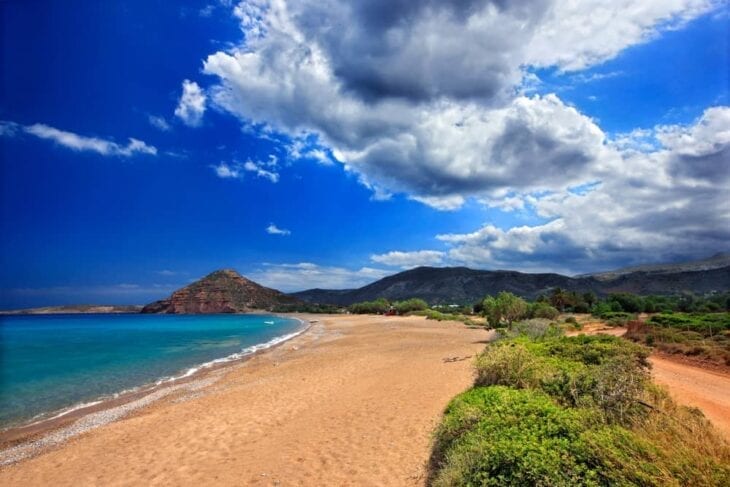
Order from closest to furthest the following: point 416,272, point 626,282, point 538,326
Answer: point 538,326 < point 626,282 < point 416,272

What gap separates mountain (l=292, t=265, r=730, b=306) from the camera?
375 ft

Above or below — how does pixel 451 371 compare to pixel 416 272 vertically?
below

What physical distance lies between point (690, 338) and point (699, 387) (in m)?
10.8

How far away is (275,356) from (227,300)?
136 m

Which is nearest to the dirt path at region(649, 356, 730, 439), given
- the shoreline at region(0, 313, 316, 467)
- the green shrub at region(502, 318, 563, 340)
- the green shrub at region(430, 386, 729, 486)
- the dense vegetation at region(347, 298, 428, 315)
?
the green shrub at region(502, 318, 563, 340)

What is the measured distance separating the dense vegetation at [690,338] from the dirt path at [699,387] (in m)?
1.32

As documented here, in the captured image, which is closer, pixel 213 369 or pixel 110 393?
pixel 110 393

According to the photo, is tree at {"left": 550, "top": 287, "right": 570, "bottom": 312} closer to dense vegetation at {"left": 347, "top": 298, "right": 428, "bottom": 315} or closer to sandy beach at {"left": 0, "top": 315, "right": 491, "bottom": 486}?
dense vegetation at {"left": 347, "top": 298, "right": 428, "bottom": 315}

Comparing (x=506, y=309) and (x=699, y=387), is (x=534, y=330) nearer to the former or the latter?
(x=699, y=387)

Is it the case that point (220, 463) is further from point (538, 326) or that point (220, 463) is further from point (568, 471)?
point (538, 326)

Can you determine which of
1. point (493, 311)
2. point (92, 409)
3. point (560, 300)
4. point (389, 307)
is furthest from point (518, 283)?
point (92, 409)

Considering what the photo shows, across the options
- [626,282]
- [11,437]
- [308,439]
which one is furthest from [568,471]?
[626,282]

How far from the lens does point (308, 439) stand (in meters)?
8.69

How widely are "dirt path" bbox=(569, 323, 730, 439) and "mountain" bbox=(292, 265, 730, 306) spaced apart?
102 metres
